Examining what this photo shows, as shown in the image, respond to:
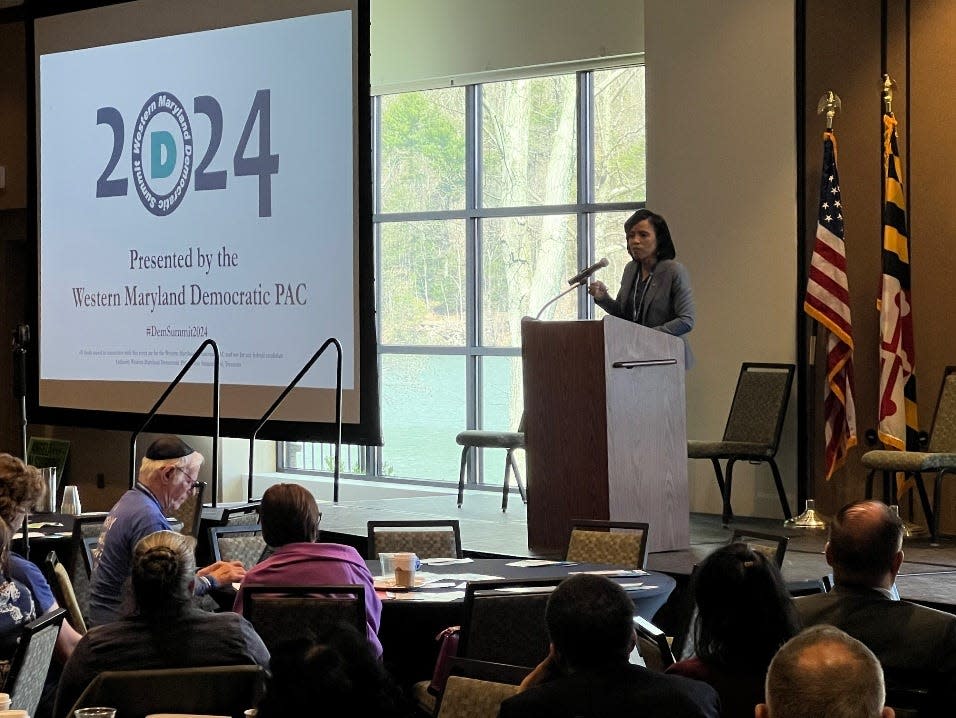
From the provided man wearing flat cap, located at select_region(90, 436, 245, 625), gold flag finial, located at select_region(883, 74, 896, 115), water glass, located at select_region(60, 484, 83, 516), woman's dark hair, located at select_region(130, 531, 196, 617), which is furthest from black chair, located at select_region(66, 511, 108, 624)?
gold flag finial, located at select_region(883, 74, 896, 115)

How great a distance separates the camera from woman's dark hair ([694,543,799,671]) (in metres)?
2.76

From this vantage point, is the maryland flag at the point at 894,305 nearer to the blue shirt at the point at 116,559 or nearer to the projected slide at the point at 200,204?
A: the projected slide at the point at 200,204

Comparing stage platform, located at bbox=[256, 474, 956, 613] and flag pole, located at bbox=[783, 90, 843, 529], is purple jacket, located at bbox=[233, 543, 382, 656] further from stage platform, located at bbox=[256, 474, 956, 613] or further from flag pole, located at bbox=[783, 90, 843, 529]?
flag pole, located at bbox=[783, 90, 843, 529]

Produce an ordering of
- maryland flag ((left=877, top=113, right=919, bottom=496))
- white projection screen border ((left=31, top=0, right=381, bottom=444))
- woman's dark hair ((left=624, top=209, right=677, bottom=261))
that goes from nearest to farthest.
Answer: woman's dark hair ((left=624, top=209, right=677, bottom=261))
maryland flag ((left=877, top=113, right=919, bottom=496))
white projection screen border ((left=31, top=0, right=381, bottom=444))

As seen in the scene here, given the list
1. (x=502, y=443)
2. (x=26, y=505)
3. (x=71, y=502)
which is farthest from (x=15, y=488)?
(x=502, y=443)

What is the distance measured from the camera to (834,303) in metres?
7.42

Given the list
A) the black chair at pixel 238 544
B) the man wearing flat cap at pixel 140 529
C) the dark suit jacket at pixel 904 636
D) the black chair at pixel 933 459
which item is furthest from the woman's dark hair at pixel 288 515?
the black chair at pixel 933 459

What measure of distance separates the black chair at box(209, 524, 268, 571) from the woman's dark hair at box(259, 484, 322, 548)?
1.33 metres

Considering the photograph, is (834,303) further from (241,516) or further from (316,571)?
(316,571)

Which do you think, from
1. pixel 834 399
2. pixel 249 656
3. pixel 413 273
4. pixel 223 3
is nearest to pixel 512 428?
pixel 413 273

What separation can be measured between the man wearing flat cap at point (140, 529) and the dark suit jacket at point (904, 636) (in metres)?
2.24

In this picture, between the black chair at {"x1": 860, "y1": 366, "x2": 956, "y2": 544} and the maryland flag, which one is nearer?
the black chair at {"x1": 860, "y1": 366, "x2": 956, "y2": 544}

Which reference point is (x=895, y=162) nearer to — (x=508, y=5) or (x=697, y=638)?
(x=508, y=5)

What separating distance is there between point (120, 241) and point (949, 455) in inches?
250
